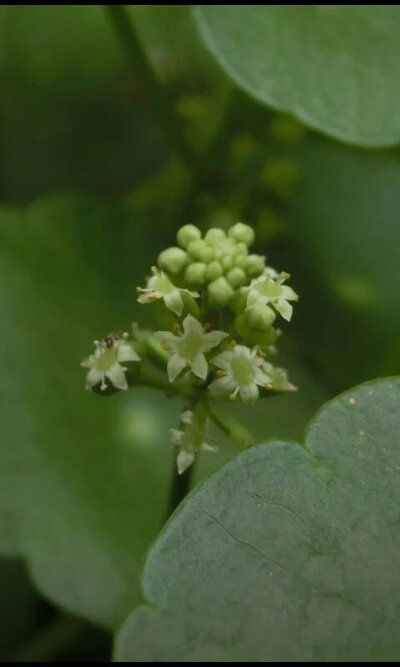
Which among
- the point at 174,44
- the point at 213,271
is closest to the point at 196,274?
the point at 213,271

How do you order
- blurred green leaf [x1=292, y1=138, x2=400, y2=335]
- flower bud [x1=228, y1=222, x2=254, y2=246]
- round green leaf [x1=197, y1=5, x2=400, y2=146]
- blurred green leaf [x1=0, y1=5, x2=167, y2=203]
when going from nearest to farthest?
flower bud [x1=228, y1=222, x2=254, y2=246] < round green leaf [x1=197, y1=5, x2=400, y2=146] < blurred green leaf [x1=292, y1=138, x2=400, y2=335] < blurred green leaf [x1=0, y1=5, x2=167, y2=203]

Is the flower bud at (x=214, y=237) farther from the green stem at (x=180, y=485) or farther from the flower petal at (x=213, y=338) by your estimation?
the green stem at (x=180, y=485)

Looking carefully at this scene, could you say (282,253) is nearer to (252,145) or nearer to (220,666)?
(252,145)

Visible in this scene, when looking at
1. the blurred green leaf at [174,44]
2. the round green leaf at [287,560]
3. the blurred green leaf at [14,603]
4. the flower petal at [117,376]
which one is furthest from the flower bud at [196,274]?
the blurred green leaf at [174,44]

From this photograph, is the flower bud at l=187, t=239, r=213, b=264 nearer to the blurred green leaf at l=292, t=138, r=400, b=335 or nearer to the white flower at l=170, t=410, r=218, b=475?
the white flower at l=170, t=410, r=218, b=475

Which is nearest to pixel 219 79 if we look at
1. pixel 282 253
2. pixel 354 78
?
pixel 282 253

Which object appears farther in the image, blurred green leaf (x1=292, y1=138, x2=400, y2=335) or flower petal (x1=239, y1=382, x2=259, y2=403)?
blurred green leaf (x1=292, y1=138, x2=400, y2=335)

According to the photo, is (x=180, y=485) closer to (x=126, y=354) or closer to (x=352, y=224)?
(x=126, y=354)

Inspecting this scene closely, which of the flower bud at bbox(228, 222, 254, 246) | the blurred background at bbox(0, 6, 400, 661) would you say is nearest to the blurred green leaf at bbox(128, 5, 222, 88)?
the blurred background at bbox(0, 6, 400, 661)
